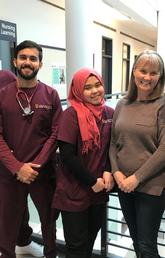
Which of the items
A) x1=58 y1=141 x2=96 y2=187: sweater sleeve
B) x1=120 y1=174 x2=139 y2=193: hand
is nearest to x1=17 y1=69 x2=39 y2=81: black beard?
x1=58 y1=141 x2=96 y2=187: sweater sleeve

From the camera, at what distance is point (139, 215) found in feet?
5.07

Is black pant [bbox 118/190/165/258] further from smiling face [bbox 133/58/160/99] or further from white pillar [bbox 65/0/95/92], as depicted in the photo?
white pillar [bbox 65/0/95/92]

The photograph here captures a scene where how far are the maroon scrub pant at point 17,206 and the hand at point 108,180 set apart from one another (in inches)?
16.2

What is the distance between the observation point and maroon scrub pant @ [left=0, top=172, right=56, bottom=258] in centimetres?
181

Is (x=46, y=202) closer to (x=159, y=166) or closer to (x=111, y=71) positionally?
(x=159, y=166)

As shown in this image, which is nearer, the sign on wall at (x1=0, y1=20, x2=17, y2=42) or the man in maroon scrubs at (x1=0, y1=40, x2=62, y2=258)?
the man in maroon scrubs at (x1=0, y1=40, x2=62, y2=258)

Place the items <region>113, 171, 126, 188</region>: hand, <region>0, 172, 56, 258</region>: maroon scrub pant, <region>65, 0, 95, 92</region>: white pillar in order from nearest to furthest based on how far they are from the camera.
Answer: <region>113, 171, 126, 188</region>: hand < <region>0, 172, 56, 258</region>: maroon scrub pant < <region>65, 0, 95, 92</region>: white pillar

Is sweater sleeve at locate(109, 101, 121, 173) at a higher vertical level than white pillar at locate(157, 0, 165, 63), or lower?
lower

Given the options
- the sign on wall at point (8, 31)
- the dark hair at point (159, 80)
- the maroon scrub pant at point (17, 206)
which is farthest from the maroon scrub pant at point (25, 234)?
the sign on wall at point (8, 31)

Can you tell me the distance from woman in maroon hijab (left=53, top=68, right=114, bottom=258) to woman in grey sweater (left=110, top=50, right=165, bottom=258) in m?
0.08

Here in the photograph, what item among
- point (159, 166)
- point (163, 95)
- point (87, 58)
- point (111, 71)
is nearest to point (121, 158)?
point (159, 166)

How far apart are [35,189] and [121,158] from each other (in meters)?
0.57

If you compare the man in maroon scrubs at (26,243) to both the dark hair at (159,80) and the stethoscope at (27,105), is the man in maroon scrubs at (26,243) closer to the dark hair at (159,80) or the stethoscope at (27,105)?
the stethoscope at (27,105)

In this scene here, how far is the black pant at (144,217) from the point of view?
151cm
